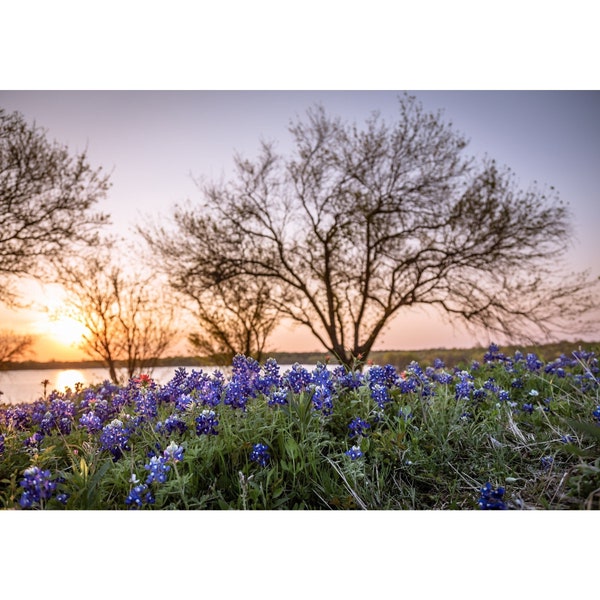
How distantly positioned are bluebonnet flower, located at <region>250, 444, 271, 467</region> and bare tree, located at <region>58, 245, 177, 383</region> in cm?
339

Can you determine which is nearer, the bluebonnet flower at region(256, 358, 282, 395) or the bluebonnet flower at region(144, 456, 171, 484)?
the bluebonnet flower at region(144, 456, 171, 484)

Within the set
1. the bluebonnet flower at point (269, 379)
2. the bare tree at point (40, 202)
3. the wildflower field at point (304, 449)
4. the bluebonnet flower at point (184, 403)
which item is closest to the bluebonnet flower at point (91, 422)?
the wildflower field at point (304, 449)

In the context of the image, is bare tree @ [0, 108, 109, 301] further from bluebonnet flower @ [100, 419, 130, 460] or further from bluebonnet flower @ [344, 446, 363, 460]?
bluebonnet flower @ [344, 446, 363, 460]

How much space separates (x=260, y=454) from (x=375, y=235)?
354cm

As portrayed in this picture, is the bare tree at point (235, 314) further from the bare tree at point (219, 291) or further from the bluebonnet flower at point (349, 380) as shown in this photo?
the bluebonnet flower at point (349, 380)

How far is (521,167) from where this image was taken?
4.01 m

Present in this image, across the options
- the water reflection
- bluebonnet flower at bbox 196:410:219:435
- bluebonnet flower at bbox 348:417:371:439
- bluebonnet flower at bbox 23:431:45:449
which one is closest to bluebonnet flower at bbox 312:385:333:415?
bluebonnet flower at bbox 348:417:371:439

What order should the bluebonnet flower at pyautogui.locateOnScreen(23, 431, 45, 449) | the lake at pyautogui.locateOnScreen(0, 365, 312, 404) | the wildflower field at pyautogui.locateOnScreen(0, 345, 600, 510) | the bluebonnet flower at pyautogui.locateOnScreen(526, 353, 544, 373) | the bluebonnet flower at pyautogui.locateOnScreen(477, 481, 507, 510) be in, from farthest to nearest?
the lake at pyautogui.locateOnScreen(0, 365, 312, 404), the bluebonnet flower at pyautogui.locateOnScreen(526, 353, 544, 373), the bluebonnet flower at pyautogui.locateOnScreen(23, 431, 45, 449), the wildflower field at pyautogui.locateOnScreen(0, 345, 600, 510), the bluebonnet flower at pyautogui.locateOnScreen(477, 481, 507, 510)

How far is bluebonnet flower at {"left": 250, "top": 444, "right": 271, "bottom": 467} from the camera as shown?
5.97 feet
